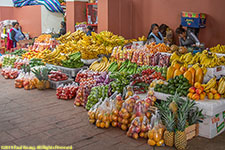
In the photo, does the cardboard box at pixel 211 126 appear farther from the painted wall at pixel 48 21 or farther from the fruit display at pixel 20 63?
the painted wall at pixel 48 21

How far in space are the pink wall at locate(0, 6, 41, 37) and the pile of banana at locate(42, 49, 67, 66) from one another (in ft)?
23.0

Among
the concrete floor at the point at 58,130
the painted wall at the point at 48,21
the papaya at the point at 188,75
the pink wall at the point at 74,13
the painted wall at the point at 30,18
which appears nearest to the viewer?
the concrete floor at the point at 58,130

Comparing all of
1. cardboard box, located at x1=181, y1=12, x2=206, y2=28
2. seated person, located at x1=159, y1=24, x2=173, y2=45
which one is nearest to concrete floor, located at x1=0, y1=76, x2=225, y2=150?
seated person, located at x1=159, y1=24, x2=173, y2=45

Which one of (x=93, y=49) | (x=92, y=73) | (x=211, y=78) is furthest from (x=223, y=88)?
(x=93, y=49)

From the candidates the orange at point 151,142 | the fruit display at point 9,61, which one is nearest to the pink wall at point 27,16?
the fruit display at point 9,61

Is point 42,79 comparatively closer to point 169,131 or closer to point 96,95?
point 96,95

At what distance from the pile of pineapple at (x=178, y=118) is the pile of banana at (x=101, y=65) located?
10.6ft

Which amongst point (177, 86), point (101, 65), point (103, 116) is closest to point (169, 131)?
point (177, 86)

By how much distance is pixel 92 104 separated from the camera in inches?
238

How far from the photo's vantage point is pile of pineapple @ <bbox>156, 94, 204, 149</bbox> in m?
4.40

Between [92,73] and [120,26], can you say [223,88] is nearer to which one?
[92,73]

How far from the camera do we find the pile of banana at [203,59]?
5680 mm

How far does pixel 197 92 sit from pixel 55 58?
17.4ft

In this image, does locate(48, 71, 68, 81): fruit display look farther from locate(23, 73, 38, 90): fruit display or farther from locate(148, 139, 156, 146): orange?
locate(148, 139, 156, 146): orange
